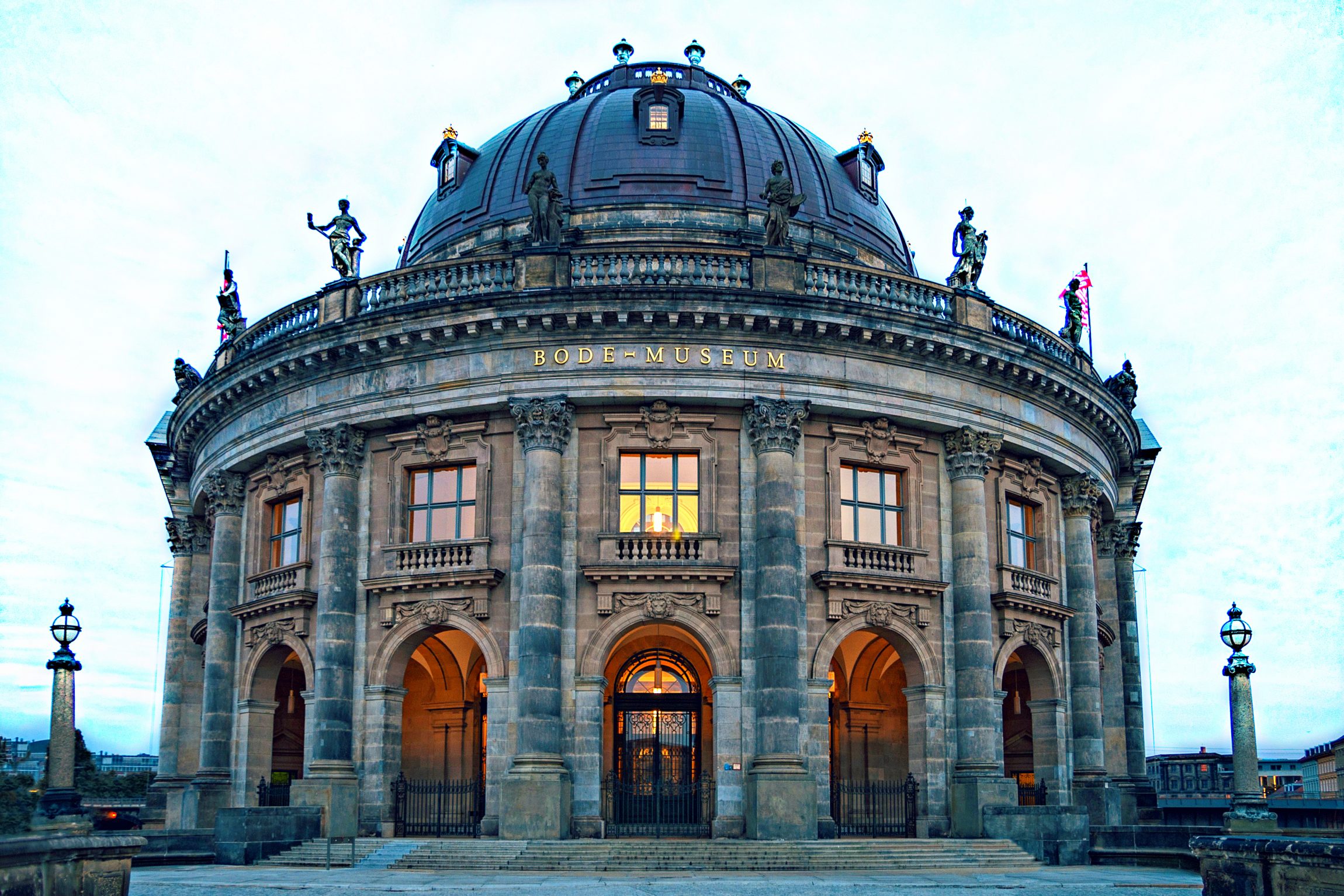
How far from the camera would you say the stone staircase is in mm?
25625

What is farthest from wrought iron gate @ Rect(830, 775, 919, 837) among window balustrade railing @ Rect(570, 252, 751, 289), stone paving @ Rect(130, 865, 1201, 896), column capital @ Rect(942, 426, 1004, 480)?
window balustrade railing @ Rect(570, 252, 751, 289)

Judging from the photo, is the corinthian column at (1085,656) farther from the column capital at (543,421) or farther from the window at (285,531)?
the window at (285,531)

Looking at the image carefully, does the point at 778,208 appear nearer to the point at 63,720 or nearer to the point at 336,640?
the point at 336,640

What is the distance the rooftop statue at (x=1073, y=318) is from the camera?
40.1 meters

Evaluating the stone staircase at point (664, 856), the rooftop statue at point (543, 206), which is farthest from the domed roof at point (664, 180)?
the stone staircase at point (664, 856)

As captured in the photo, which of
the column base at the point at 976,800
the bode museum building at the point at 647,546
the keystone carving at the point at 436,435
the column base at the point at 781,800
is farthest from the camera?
the keystone carving at the point at 436,435

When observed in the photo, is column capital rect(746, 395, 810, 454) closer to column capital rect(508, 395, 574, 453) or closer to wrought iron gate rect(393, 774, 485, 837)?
column capital rect(508, 395, 574, 453)

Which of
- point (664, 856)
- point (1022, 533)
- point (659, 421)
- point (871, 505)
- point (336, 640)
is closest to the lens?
point (664, 856)

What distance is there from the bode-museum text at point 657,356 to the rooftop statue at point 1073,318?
13.4 meters

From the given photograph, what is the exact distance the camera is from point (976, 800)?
30047mm

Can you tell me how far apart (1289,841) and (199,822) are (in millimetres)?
28223

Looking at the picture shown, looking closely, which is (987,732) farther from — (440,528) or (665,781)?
(440,528)

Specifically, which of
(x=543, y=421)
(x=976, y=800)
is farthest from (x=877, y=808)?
(x=543, y=421)

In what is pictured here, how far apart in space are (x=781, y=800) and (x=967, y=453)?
398 inches
